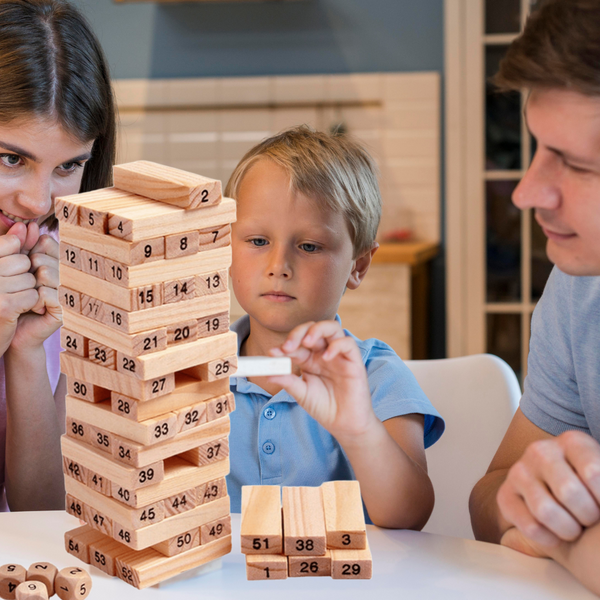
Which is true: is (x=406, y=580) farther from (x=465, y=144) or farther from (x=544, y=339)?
(x=465, y=144)

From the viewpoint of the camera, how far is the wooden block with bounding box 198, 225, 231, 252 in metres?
A: 0.77

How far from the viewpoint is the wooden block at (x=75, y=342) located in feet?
2.62

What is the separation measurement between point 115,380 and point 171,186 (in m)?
0.21

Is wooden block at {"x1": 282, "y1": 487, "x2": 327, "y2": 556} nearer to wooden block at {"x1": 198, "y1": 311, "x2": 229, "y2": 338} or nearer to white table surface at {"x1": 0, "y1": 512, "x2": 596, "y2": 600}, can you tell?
white table surface at {"x1": 0, "y1": 512, "x2": 596, "y2": 600}

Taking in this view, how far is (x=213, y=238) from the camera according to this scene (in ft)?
2.56

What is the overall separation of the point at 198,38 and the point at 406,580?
3644mm

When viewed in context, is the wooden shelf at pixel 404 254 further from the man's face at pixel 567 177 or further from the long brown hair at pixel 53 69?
the man's face at pixel 567 177

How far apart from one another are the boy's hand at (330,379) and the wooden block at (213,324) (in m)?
0.10

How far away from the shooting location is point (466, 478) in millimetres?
1374

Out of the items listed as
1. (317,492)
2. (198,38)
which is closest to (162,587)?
(317,492)

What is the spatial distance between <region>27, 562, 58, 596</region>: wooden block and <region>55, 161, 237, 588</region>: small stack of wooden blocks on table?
63 mm

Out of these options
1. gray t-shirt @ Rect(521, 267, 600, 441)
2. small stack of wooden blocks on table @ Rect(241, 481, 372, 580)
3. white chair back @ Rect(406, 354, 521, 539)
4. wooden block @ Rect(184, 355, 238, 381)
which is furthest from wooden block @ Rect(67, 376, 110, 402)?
white chair back @ Rect(406, 354, 521, 539)

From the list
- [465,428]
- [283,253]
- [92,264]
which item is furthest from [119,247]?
[465,428]

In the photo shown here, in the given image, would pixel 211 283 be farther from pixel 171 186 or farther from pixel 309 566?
pixel 309 566
